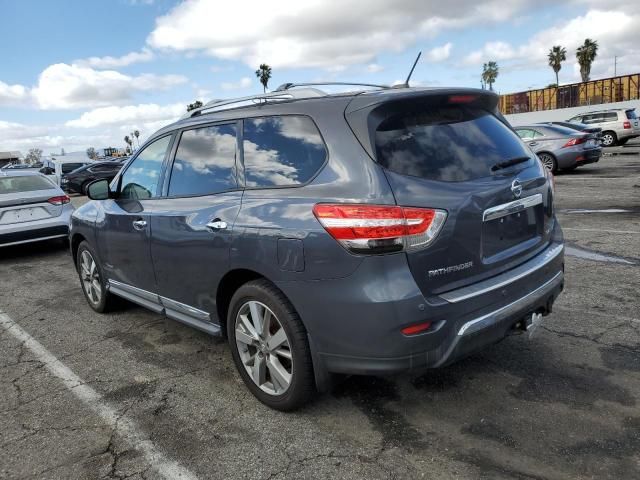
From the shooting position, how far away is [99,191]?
14.8 feet

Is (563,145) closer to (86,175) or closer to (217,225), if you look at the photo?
(217,225)

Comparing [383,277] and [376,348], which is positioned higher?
[383,277]

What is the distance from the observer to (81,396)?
11.5 ft

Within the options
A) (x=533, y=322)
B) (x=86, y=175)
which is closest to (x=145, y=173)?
(x=533, y=322)

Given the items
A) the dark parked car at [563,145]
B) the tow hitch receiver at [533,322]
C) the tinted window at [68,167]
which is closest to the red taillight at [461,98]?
the tow hitch receiver at [533,322]

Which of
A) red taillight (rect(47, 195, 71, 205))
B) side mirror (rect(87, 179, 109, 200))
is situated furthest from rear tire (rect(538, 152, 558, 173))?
side mirror (rect(87, 179, 109, 200))

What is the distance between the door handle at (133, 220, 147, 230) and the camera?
3905 mm

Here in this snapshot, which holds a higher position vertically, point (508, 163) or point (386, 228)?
point (508, 163)

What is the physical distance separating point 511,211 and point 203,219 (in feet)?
6.05

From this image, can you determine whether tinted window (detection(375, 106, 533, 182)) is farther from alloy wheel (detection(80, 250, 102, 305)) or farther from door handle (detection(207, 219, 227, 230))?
alloy wheel (detection(80, 250, 102, 305))

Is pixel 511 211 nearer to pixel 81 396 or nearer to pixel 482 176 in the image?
pixel 482 176

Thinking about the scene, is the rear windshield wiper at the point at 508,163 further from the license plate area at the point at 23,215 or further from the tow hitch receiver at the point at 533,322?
the license plate area at the point at 23,215

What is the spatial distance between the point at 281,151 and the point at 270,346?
1.13 m

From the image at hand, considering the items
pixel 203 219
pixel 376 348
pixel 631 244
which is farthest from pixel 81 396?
pixel 631 244
